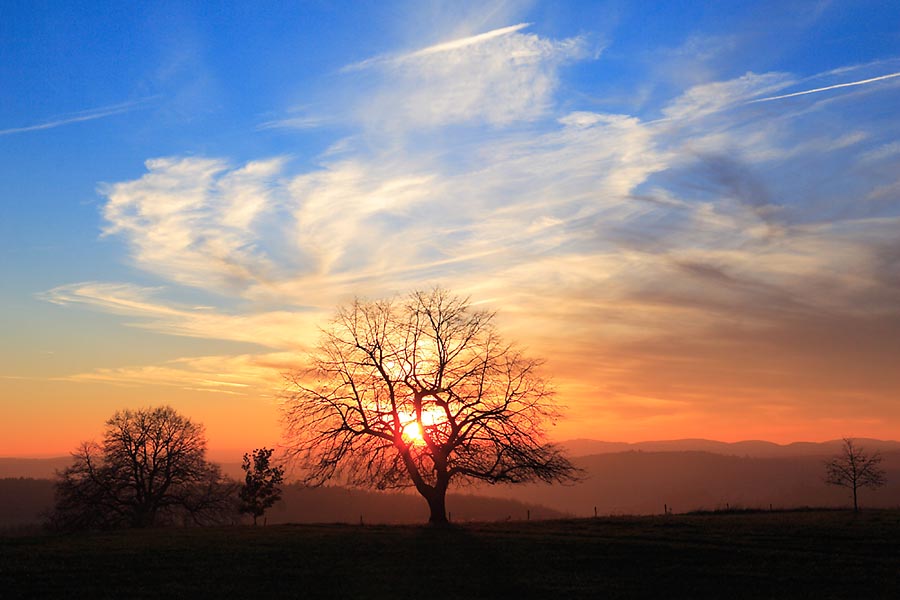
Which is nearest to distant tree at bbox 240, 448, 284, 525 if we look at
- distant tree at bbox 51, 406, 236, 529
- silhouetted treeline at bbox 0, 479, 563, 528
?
distant tree at bbox 51, 406, 236, 529

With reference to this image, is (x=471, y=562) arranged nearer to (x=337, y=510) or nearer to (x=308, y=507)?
(x=308, y=507)

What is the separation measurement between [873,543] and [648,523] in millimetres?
11799

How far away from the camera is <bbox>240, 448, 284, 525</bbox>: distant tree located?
55.3 m

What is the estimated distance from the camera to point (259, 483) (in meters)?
55.5

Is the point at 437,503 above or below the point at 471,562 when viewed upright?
above

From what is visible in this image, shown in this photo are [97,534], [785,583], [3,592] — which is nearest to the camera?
[3,592]

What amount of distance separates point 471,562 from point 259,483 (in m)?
33.5

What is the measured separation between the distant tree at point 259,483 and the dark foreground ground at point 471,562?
57.0 feet

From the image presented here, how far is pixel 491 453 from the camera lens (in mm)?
41000

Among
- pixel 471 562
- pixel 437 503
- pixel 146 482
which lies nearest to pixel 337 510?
pixel 146 482

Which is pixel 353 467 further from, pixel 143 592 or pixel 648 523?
pixel 143 592

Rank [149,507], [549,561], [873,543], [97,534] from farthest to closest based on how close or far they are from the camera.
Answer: [149,507] → [97,534] → [873,543] → [549,561]

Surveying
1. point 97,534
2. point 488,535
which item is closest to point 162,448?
point 97,534

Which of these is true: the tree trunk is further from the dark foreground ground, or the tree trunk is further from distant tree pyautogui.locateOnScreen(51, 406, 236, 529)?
distant tree pyautogui.locateOnScreen(51, 406, 236, 529)
